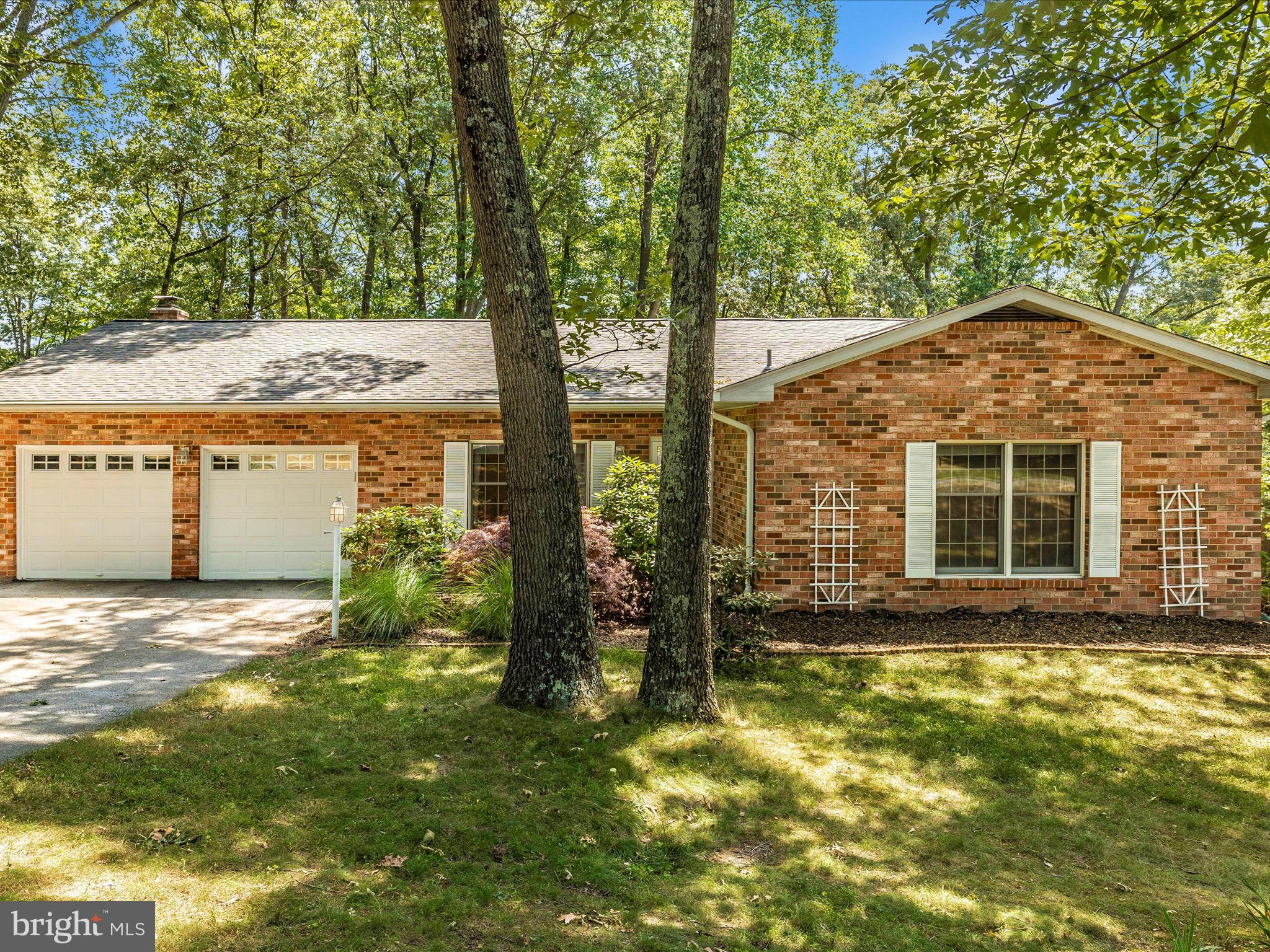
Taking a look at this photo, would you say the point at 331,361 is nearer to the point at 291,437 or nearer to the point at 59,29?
the point at 291,437

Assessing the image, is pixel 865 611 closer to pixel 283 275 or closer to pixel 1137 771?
pixel 1137 771

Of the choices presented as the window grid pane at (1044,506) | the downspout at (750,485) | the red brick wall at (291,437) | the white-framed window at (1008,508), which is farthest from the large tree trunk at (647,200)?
the window grid pane at (1044,506)

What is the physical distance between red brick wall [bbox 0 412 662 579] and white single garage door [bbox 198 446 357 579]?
0.66 feet

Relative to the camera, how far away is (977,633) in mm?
8758

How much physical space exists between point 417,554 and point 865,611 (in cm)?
535

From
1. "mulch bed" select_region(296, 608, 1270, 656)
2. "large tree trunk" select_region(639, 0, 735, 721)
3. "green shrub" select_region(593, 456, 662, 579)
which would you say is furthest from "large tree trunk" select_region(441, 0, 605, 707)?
"green shrub" select_region(593, 456, 662, 579)

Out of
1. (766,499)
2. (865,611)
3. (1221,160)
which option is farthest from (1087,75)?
(865,611)

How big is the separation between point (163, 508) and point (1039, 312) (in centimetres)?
1221

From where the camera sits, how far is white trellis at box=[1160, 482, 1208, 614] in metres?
9.60

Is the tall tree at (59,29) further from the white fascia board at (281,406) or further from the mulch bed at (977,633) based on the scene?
the mulch bed at (977,633)

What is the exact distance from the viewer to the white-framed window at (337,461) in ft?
40.2

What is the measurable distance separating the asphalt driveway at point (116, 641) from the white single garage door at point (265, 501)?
1.27ft

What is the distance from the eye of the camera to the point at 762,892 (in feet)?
13.6

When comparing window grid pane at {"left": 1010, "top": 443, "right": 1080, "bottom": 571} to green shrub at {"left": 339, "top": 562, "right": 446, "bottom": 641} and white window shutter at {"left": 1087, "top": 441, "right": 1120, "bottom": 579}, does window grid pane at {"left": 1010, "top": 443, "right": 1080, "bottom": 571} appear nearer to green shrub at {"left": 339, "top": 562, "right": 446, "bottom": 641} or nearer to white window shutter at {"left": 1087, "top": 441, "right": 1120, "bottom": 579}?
white window shutter at {"left": 1087, "top": 441, "right": 1120, "bottom": 579}
